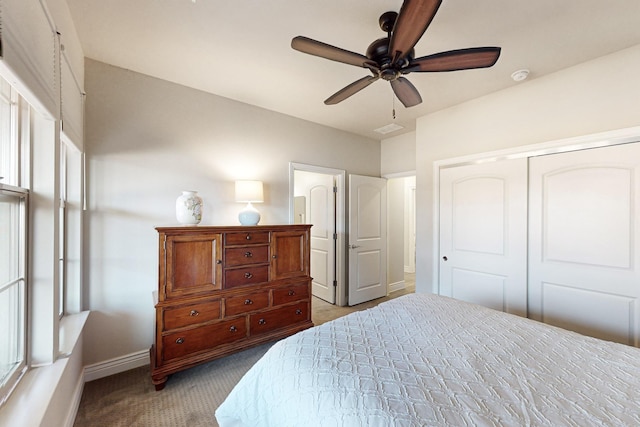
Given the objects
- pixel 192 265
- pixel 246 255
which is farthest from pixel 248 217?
pixel 192 265

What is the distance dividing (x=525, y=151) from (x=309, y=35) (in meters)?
2.22

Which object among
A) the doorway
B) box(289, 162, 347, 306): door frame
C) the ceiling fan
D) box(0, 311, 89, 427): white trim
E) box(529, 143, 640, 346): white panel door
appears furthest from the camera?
the doorway

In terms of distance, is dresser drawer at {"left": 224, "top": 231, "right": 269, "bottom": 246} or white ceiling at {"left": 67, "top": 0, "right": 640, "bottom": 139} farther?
dresser drawer at {"left": 224, "top": 231, "right": 269, "bottom": 246}

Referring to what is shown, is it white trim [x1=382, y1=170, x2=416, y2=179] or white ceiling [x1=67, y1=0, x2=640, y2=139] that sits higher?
white ceiling [x1=67, y1=0, x2=640, y2=139]

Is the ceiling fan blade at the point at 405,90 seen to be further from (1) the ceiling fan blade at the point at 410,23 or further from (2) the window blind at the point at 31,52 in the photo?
(2) the window blind at the point at 31,52

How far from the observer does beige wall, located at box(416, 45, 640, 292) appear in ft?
6.57

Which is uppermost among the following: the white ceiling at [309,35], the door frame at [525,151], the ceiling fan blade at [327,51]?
the white ceiling at [309,35]

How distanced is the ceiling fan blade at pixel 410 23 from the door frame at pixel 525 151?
72.1 inches

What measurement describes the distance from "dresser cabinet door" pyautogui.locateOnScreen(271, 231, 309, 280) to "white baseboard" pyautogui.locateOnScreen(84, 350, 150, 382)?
1.31 metres

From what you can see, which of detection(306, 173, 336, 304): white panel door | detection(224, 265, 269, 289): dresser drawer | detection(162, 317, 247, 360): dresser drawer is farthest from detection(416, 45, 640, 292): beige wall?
detection(162, 317, 247, 360): dresser drawer

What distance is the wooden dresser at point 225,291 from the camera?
1.99 m

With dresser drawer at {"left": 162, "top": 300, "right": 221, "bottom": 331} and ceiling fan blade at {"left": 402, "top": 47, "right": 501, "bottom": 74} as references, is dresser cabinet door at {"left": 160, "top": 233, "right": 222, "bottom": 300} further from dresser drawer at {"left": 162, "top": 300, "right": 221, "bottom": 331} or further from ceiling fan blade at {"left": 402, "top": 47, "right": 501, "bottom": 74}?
ceiling fan blade at {"left": 402, "top": 47, "right": 501, "bottom": 74}

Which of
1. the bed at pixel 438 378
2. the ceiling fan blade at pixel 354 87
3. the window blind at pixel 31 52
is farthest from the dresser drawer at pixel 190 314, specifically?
the ceiling fan blade at pixel 354 87

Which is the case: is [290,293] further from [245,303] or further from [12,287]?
[12,287]
